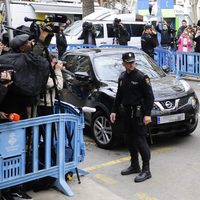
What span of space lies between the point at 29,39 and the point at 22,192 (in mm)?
1645

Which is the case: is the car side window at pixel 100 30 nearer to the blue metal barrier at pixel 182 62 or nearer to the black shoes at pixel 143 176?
the blue metal barrier at pixel 182 62

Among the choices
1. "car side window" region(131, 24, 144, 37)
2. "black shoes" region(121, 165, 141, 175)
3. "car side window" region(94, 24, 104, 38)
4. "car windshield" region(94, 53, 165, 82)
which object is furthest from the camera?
"car side window" region(131, 24, 144, 37)

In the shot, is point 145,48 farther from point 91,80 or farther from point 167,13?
point 91,80

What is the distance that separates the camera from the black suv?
6305mm

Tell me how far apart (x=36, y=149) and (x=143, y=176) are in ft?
5.36

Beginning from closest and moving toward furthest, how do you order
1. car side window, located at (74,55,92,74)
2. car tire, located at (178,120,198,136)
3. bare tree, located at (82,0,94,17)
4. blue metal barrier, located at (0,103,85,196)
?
blue metal barrier, located at (0,103,85,196) < car tire, located at (178,120,198,136) < car side window, located at (74,55,92,74) < bare tree, located at (82,0,94,17)

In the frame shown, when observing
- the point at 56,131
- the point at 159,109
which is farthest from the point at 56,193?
the point at 159,109

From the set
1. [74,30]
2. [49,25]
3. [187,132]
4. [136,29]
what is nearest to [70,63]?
[187,132]

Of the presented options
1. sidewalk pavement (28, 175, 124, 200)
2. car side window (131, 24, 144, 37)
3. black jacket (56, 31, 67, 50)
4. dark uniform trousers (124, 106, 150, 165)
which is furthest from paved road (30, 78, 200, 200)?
car side window (131, 24, 144, 37)

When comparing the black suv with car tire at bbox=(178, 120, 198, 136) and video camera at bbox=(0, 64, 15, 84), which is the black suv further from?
video camera at bbox=(0, 64, 15, 84)

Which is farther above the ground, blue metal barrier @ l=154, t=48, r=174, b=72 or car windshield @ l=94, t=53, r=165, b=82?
car windshield @ l=94, t=53, r=165, b=82

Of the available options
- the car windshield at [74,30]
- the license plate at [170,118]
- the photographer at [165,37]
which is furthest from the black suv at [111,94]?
the car windshield at [74,30]

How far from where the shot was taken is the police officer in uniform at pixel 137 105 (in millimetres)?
5133

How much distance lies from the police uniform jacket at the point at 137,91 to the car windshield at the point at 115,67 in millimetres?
1726
